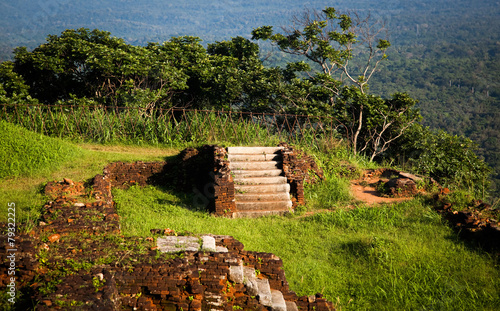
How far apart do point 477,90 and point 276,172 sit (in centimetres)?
5036

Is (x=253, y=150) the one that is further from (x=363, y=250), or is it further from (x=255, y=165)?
(x=363, y=250)

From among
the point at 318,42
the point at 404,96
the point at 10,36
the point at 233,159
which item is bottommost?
the point at 233,159

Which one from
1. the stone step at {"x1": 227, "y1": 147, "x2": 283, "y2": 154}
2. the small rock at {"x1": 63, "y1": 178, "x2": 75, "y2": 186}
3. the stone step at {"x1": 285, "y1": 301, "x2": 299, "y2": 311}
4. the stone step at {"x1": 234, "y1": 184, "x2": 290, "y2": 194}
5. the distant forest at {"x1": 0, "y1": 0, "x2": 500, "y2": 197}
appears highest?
the distant forest at {"x1": 0, "y1": 0, "x2": 500, "y2": 197}

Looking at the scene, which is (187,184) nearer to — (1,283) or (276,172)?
(276,172)

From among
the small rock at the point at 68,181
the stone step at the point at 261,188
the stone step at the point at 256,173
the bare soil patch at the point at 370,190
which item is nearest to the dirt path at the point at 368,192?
the bare soil patch at the point at 370,190

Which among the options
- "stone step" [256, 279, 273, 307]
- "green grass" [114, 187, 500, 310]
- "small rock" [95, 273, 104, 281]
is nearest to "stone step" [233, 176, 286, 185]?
"green grass" [114, 187, 500, 310]

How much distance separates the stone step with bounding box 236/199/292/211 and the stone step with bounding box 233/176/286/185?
65cm

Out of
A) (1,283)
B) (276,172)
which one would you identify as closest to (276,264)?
(1,283)

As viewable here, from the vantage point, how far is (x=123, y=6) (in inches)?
6663

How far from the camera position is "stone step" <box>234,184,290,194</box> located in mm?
9750

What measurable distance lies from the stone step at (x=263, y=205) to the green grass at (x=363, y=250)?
Answer: 0.48 metres

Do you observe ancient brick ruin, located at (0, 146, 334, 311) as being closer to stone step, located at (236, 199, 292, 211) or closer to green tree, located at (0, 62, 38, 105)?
stone step, located at (236, 199, 292, 211)

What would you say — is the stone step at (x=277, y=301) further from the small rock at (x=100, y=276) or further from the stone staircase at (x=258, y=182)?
the stone staircase at (x=258, y=182)

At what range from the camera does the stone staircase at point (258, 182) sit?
30.8ft
